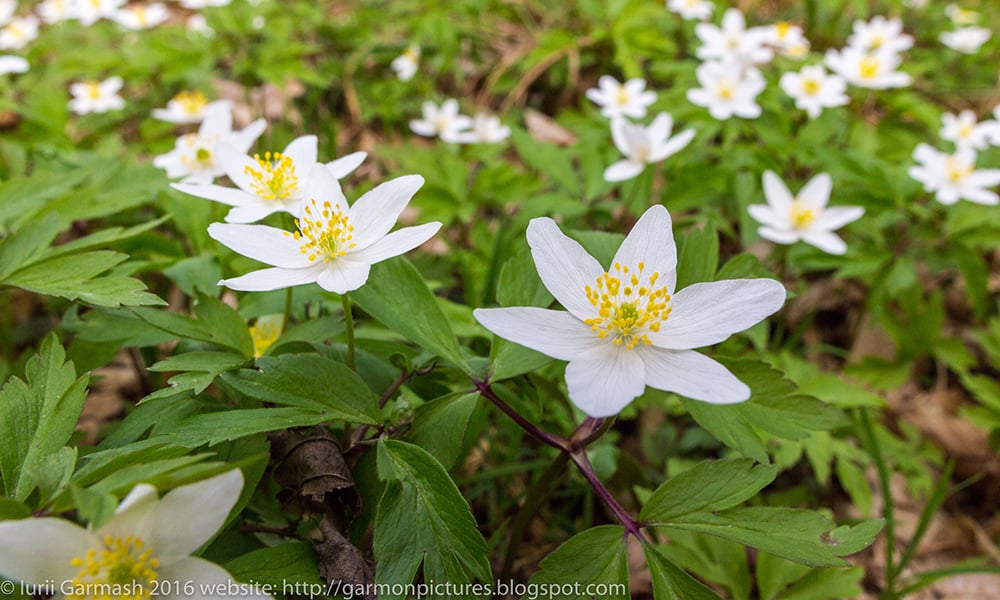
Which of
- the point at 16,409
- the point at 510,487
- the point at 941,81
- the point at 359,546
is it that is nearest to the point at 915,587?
the point at 510,487

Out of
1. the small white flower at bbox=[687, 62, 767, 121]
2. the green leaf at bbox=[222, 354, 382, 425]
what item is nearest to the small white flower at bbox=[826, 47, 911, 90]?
the small white flower at bbox=[687, 62, 767, 121]

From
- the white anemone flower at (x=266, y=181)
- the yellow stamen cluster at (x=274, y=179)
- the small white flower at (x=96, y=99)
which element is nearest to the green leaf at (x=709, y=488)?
the white anemone flower at (x=266, y=181)

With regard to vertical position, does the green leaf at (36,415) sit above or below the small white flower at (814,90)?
above

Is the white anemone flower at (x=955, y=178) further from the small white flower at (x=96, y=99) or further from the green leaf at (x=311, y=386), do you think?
the small white flower at (x=96, y=99)

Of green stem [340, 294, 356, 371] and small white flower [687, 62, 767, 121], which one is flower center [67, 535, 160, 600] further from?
small white flower [687, 62, 767, 121]

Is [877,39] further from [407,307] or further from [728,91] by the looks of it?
[407,307]

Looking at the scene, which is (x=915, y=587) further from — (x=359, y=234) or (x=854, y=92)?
(x=854, y=92)
